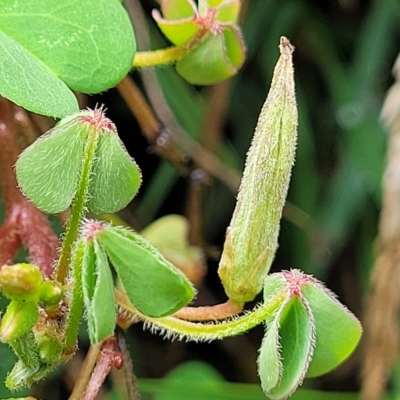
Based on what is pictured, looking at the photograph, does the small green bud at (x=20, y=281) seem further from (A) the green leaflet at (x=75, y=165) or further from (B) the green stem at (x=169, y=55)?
(B) the green stem at (x=169, y=55)

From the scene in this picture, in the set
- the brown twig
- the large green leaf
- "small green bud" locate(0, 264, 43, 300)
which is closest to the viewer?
"small green bud" locate(0, 264, 43, 300)

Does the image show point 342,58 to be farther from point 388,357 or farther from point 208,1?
point 208,1

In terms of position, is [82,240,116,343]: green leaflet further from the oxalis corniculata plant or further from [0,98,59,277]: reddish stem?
[0,98,59,277]: reddish stem

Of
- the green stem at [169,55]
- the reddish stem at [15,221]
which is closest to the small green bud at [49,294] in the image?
the reddish stem at [15,221]

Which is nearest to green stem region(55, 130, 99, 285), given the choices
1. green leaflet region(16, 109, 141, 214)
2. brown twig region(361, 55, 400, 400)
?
green leaflet region(16, 109, 141, 214)

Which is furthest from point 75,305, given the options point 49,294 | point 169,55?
point 169,55

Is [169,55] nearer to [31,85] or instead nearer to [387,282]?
[31,85]

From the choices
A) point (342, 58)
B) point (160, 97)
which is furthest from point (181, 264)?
point (342, 58)
